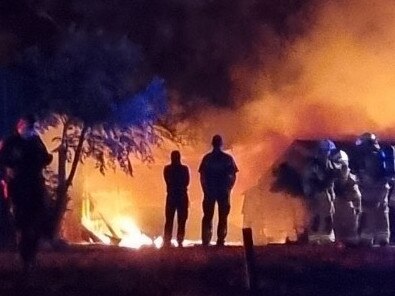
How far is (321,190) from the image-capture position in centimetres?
1928

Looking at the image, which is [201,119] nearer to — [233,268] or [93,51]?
[93,51]

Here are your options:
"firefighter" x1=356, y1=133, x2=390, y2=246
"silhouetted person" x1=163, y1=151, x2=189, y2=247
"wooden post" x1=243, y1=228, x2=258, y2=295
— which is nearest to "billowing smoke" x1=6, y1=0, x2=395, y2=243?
"silhouetted person" x1=163, y1=151, x2=189, y2=247

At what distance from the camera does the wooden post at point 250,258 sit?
469 inches

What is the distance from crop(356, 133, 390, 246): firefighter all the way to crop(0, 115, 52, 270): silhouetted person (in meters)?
6.96

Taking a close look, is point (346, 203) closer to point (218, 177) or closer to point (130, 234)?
point (218, 177)

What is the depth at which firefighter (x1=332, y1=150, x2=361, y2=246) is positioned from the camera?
19188 mm

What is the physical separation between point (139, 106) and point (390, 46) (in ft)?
41.6

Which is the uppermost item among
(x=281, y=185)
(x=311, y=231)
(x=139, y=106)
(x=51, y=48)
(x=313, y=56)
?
(x=313, y=56)

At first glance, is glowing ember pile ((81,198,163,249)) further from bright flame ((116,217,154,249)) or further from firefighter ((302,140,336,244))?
firefighter ((302,140,336,244))

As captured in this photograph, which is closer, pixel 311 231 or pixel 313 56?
pixel 311 231

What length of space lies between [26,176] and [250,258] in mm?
3075

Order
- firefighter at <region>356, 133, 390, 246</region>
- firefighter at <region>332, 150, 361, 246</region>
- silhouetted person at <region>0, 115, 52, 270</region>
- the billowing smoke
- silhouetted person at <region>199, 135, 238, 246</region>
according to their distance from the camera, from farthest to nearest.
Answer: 1. the billowing smoke
2. firefighter at <region>332, 150, 361, 246</region>
3. silhouetted person at <region>199, 135, 238, 246</region>
4. firefighter at <region>356, 133, 390, 246</region>
5. silhouetted person at <region>0, 115, 52, 270</region>

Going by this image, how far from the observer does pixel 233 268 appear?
15094 mm

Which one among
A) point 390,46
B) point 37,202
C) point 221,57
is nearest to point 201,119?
point 221,57
